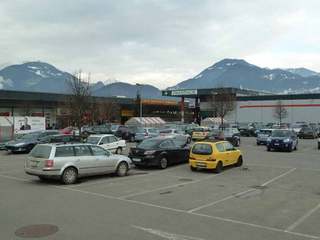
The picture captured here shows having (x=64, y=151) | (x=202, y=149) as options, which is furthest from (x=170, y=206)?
(x=202, y=149)

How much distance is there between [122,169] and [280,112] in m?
69.8

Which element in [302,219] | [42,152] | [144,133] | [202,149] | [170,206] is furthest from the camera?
[144,133]

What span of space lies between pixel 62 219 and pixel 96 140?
17.7 m

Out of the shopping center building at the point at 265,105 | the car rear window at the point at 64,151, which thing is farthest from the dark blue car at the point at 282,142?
the shopping center building at the point at 265,105

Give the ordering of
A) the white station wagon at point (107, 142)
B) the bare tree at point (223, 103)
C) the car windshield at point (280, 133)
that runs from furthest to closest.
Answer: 1. the bare tree at point (223, 103)
2. the car windshield at point (280, 133)
3. the white station wagon at point (107, 142)

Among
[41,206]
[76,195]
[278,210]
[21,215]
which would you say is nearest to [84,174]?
[76,195]

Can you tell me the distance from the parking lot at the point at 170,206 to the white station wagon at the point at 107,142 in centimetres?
856

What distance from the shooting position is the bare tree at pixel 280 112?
275 ft

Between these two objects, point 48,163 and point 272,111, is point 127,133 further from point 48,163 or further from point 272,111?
point 272,111

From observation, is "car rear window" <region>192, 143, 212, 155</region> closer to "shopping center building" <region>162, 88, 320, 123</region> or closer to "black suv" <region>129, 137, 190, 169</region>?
"black suv" <region>129, 137, 190, 169</region>

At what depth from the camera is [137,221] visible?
9.60 m

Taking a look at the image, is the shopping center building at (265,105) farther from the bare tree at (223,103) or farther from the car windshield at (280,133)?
the car windshield at (280,133)

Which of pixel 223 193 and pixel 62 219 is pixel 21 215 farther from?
pixel 223 193

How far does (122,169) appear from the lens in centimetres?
1809
